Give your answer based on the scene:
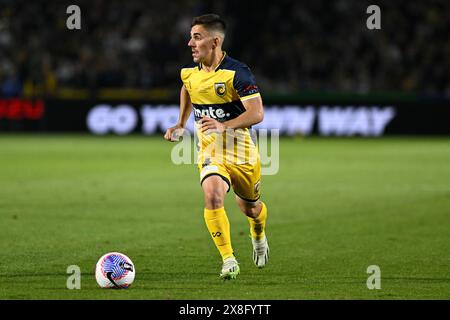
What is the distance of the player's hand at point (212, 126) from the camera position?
8281 millimetres

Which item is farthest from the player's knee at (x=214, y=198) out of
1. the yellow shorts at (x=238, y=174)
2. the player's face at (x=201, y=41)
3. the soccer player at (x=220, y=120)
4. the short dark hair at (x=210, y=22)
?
the short dark hair at (x=210, y=22)

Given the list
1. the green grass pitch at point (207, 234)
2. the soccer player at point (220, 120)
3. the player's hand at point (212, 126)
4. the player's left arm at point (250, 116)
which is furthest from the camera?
the player's left arm at point (250, 116)

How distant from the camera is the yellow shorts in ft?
28.0

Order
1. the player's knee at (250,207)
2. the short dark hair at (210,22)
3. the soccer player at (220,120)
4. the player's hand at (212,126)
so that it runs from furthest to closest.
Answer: the player's knee at (250,207), the short dark hair at (210,22), the soccer player at (220,120), the player's hand at (212,126)

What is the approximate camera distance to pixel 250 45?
3453 cm

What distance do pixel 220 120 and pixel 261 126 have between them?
23645 millimetres

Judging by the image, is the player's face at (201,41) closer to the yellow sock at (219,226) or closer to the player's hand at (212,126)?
the player's hand at (212,126)

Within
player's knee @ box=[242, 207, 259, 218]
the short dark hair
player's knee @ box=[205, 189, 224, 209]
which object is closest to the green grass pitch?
player's knee @ box=[242, 207, 259, 218]

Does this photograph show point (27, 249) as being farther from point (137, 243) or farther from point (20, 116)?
point (20, 116)

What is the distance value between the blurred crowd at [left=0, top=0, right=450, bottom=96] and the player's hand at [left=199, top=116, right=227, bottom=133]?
2524 centimetres

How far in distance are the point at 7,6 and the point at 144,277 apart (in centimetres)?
2791

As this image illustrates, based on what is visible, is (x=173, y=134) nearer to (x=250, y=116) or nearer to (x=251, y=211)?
(x=250, y=116)

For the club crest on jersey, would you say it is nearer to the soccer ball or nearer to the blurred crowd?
the soccer ball

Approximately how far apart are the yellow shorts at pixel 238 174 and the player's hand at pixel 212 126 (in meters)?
0.38
